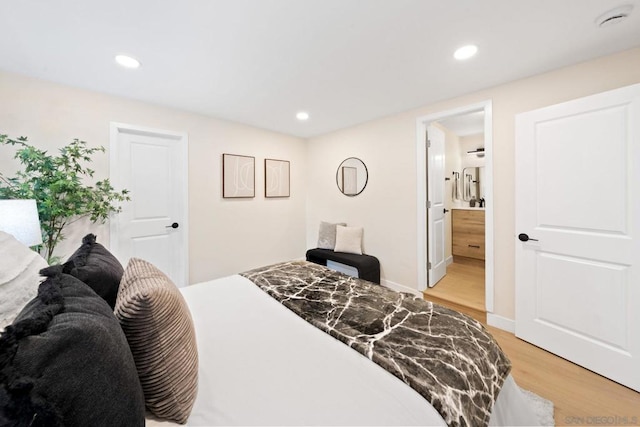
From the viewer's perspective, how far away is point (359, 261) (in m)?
3.18

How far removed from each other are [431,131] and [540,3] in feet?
5.68

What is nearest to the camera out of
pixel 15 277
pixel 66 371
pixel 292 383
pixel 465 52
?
pixel 66 371

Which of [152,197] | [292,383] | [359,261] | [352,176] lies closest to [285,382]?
[292,383]

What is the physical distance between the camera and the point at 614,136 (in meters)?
1.72

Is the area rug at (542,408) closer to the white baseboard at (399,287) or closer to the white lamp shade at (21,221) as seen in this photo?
the white baseboard at (399,287)

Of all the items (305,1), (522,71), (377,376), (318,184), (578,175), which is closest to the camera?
(377,376)

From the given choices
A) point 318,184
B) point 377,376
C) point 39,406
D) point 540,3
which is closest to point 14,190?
point 39,406

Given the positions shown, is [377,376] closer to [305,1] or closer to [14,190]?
[305,1]

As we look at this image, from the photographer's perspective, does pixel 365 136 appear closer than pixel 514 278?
No

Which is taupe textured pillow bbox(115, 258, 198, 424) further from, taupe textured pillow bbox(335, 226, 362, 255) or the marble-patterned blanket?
taupe textured pillow bbox(335, 226, 362, 255)

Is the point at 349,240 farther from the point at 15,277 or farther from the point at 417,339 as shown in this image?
the point at 15,277

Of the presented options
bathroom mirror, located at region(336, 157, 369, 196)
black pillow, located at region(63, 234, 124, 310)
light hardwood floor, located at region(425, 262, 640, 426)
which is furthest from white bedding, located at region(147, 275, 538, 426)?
bathroom mirror, located at region(336, 157, 369, 196)

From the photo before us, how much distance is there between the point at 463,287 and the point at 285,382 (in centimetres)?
302

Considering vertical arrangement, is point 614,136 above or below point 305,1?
below
